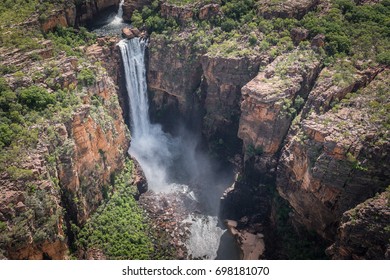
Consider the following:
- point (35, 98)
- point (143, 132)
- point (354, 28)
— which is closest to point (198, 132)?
point (143, 132)

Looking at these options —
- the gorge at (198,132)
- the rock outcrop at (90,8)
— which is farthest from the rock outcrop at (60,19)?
the rock outcrop at (90,8)

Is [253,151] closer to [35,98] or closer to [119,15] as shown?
[35,98]

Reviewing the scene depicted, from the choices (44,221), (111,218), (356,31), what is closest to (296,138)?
(356,31)

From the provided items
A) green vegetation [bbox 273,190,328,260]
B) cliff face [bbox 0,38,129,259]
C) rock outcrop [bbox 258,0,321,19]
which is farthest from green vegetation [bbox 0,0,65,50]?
green vegetation [bbox 273,190,328,260]

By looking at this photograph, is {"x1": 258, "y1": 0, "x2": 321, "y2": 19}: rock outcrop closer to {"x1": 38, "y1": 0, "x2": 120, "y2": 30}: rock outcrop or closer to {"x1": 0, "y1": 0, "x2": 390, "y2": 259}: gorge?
{"x1": 0, "y1": 0, "x2": 390, "y2": 259}: gorge

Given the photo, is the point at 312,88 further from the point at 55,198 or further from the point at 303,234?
the point at 55,198
